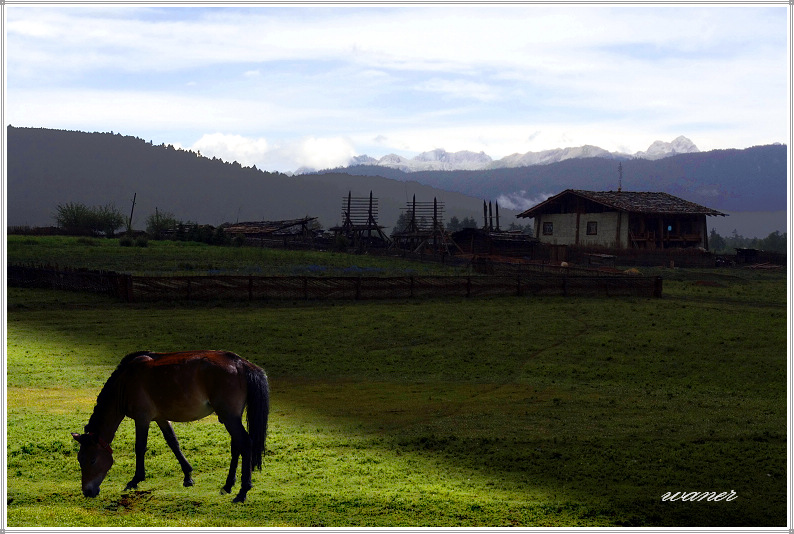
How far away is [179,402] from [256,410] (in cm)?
71

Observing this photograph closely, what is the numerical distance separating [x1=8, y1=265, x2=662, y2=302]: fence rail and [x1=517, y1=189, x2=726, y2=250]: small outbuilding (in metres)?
32.8

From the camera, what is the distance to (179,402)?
303 inches

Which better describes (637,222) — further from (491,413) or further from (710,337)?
(491,413)

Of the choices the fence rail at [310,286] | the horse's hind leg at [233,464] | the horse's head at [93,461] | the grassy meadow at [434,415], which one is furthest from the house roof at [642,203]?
the horse's head at [93,461]

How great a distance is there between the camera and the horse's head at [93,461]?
301 inches

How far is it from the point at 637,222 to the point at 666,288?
90.1 ft

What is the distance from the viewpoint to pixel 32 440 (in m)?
12.5

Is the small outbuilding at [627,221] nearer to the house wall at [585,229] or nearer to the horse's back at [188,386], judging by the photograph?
the house wall at [585,229]

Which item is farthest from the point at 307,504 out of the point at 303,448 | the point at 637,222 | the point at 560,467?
the point at 637,222

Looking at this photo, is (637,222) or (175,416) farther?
(637,222)

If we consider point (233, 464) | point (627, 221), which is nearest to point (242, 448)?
point (233, 464)

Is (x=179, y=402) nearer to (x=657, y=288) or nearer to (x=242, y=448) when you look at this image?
(x=242, y=448)

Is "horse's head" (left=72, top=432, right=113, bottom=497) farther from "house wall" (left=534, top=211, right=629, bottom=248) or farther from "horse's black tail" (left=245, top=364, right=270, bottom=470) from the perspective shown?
"house wall" (left=534, top=211, right=629, bottom=248)

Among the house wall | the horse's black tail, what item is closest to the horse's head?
the horse's black tail
